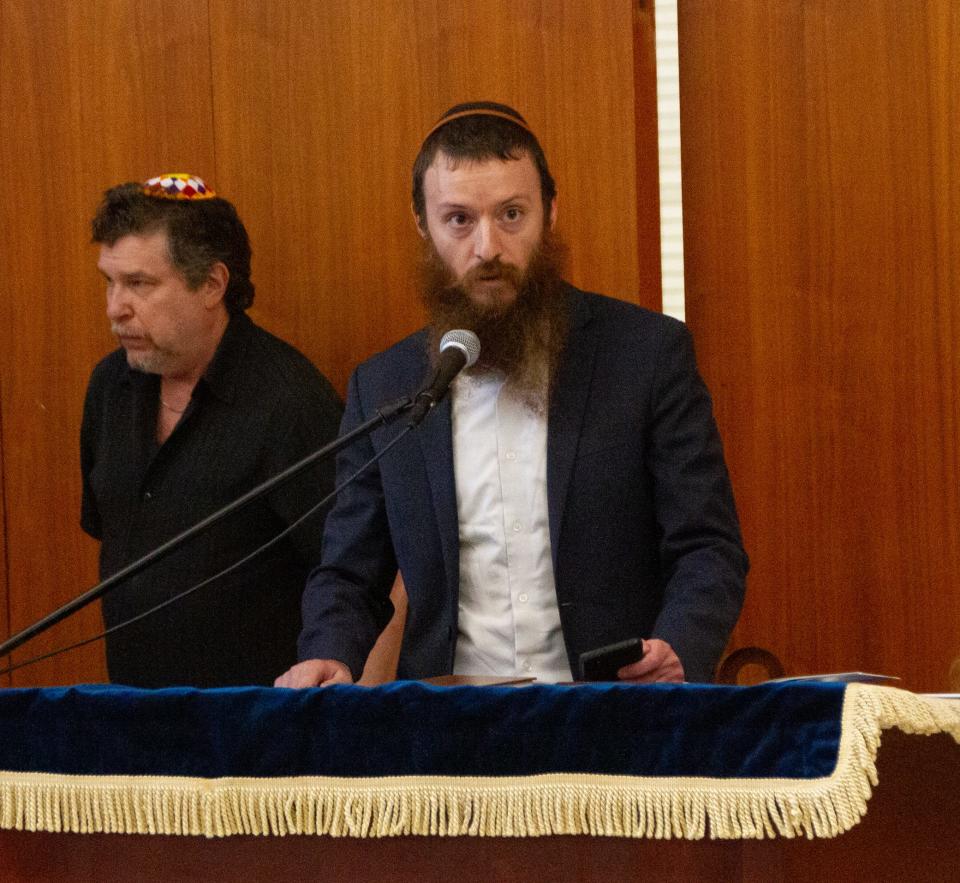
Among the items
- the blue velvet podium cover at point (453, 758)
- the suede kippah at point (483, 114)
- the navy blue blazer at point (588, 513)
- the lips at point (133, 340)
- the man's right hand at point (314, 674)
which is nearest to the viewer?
the blue velvet podium cover at point (453, 758)

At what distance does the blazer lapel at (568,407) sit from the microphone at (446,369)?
0.68 meters

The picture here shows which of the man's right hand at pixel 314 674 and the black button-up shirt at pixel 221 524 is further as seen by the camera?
the black button-up shirt at pixel 221 524

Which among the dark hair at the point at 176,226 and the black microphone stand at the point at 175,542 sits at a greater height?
the dark hair at the point at 176,226

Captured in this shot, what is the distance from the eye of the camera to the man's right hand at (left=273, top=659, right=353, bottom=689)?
2.54 m

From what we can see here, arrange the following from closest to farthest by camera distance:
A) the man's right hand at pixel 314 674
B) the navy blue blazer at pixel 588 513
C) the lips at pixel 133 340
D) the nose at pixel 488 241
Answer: the man's right hand at pixel 314 674
the navy blue blazer at pixel 588 513
the nose at pixel 488 241
the lips at pixel 133 340

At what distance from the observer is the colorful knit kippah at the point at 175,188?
12.2ft

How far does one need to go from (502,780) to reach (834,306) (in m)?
2.33

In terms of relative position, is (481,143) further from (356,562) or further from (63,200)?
(63,200)

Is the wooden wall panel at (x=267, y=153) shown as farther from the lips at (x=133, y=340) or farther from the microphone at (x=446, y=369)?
the microphone at (x=446, y=369)

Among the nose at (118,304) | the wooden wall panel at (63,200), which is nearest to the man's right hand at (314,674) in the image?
the nose at (118,304)

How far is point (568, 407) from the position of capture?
2.98 meters

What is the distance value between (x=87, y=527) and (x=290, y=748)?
2251mm

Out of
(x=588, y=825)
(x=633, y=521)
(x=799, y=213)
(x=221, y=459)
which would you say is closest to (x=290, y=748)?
(x=588, y=825)

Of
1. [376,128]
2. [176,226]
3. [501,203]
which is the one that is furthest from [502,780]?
[376,128]
